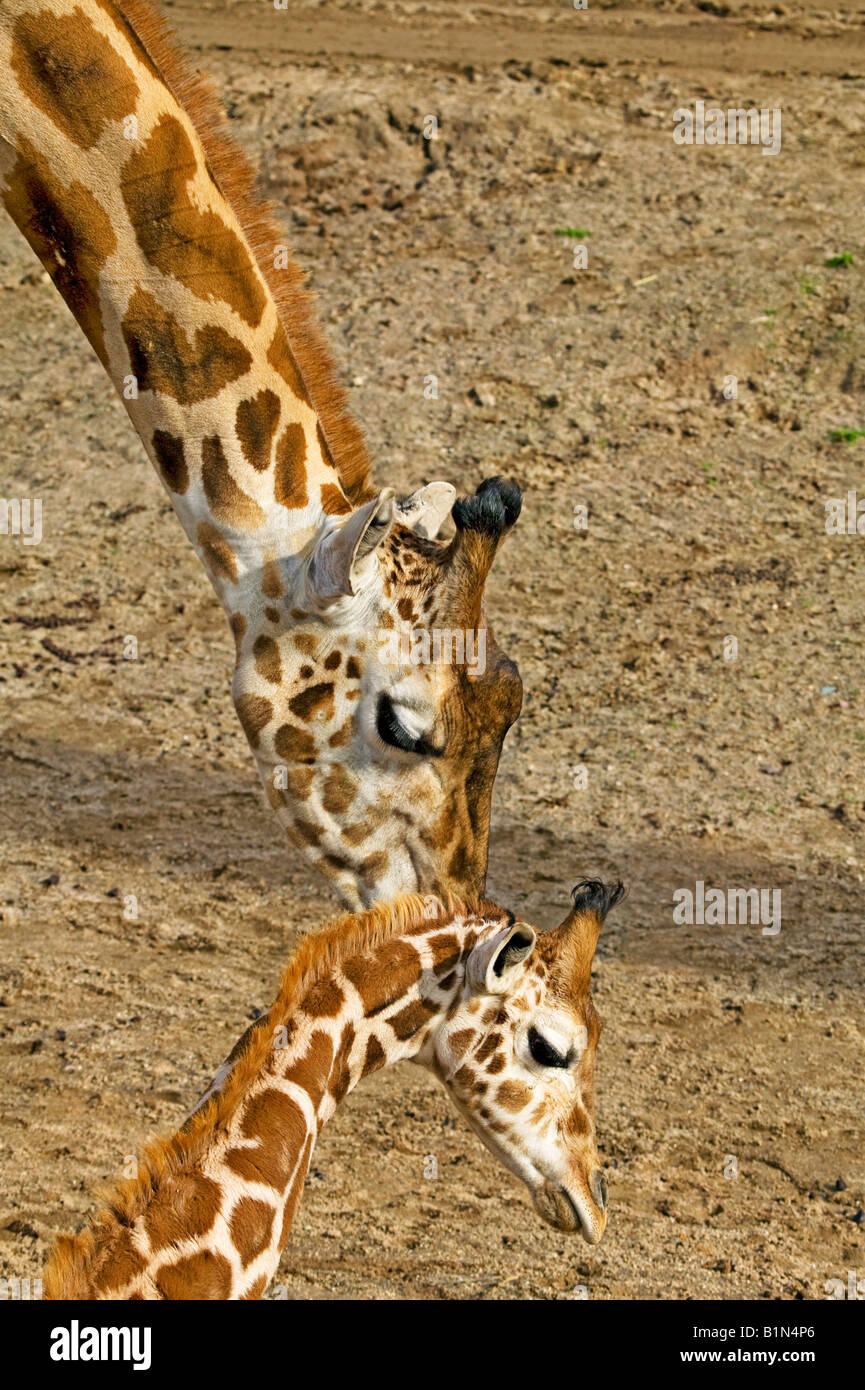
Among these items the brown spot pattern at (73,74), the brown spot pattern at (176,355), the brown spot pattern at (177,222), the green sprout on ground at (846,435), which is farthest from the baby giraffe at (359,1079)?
the green sprout on ground at (846,435)

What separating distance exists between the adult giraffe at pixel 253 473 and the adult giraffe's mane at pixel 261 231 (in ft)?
0.04

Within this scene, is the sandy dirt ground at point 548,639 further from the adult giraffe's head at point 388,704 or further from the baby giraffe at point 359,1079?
the adult giraffe's head at point 388,704

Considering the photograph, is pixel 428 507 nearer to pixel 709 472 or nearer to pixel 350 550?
pixel 350 550

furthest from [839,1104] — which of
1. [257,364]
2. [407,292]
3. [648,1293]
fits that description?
[407,292]

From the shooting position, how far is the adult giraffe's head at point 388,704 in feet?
18.7

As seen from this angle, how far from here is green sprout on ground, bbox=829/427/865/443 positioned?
455 inches

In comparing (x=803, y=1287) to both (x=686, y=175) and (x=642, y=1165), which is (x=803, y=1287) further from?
(x=686, y=175)

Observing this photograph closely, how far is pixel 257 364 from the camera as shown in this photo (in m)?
5.84

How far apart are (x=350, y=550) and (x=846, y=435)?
7.12 m

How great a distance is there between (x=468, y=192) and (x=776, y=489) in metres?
4.61

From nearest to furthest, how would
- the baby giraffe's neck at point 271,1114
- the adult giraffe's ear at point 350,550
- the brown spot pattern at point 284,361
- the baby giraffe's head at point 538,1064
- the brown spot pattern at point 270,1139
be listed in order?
the baby giraffe's neck at point 271,1114
the brown spot pattern at point 270,1139
the baby giraffe's head at point 538,1064
the adult giraffe's ear at point 350,550
the brown spot pattern at point 284,361

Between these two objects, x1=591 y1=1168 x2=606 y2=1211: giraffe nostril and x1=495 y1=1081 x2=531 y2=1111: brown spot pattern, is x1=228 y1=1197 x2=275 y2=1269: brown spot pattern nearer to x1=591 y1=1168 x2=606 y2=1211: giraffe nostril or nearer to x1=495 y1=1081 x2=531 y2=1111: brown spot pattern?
x1=495 y1=1081 x2=531 y2=1111: brown spot pattern

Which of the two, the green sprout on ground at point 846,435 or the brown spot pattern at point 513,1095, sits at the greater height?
the green sprout on ground at point 846,435

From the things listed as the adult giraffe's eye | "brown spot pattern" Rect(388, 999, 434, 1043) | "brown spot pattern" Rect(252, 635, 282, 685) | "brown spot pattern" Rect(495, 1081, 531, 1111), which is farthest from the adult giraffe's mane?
"brown spot pattern" Rect(495, 1081, 531, 1111)
